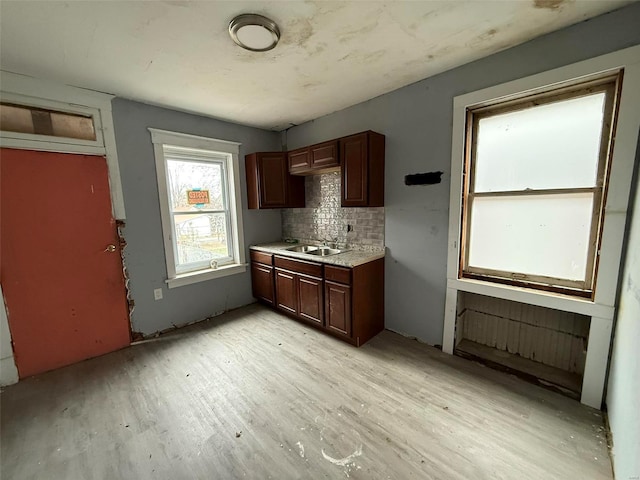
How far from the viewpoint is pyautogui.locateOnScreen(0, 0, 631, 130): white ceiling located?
144cm

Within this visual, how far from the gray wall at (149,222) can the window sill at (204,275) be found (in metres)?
0.06

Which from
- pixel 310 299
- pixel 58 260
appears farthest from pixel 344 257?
pixel 58 260

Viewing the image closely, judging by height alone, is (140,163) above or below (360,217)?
above

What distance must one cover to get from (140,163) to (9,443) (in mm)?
2377

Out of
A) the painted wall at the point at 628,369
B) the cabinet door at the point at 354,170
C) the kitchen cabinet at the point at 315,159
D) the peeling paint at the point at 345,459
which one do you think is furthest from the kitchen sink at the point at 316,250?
the painted wall at the point at 628,369

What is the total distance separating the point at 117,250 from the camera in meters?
2.59

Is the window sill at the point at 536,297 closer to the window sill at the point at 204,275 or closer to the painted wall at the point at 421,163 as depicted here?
the painted wall at the point at 421,163

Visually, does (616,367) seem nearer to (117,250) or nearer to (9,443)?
(9,443)

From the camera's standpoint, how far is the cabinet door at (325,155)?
9.10 feet

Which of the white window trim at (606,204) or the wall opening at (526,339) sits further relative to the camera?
the wall opening at (526,339)

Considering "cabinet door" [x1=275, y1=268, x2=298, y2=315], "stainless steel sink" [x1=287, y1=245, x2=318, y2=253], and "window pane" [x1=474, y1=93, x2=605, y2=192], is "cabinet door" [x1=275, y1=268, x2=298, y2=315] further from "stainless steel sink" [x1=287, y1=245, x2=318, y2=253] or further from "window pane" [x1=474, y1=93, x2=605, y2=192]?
"window pane" [x1=474, y1=93, x2=605, y2=192]

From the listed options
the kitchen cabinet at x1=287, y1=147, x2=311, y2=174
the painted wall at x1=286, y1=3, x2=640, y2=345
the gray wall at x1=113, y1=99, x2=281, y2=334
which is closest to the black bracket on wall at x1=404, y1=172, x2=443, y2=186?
the painted wall at x1=286, y1=3, x2=640, y2=345

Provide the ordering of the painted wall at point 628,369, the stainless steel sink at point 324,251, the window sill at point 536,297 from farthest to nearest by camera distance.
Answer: the stainless steel sink at point 324,251 → the window sill at point 536,297 → the painted wall at point 628,369

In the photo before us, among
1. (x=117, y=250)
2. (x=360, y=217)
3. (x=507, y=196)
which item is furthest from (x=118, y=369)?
(x=507, y=196)
